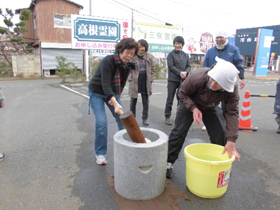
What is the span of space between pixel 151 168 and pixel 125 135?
599mm

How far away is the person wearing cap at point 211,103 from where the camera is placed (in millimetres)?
2003

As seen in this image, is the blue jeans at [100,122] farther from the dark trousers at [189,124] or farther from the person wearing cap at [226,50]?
the person wearing cap at [226,50]

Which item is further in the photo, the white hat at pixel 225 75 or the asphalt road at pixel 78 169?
the asphalt road at pixel 78 169

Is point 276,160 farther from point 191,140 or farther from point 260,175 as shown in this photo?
point 191,140

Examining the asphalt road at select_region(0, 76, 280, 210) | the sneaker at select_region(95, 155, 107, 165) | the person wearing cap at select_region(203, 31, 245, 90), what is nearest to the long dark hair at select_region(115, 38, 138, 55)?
the sneaker at select_region(95, 155, 107, 165)

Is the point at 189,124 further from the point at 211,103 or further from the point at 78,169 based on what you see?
the point at 78,169

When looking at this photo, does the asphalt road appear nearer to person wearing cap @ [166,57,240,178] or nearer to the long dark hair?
person wearing cap @ [166,57,240,178]

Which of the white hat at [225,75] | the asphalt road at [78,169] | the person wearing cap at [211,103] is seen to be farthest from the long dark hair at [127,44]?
the asphalt road at [78,169]

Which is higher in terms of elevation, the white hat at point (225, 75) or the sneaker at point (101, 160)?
the white hat at point (225, 75)

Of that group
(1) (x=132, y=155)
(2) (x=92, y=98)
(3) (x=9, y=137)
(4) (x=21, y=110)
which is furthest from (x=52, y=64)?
(1) (x=132, y=155)

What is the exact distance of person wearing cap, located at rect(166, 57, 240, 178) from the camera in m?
2.00

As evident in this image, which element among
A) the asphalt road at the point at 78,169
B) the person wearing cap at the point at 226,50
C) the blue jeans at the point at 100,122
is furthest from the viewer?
the person wearing cap at the point at 226,50

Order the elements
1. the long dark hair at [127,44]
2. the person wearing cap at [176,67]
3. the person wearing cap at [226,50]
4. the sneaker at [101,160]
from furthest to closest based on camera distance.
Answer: the person wearing cap at [176,67] → the person wearing cap at [226,50] → the sneaker at [101,160] → the long dark hair at [127,44]

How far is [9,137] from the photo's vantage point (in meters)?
4.19
